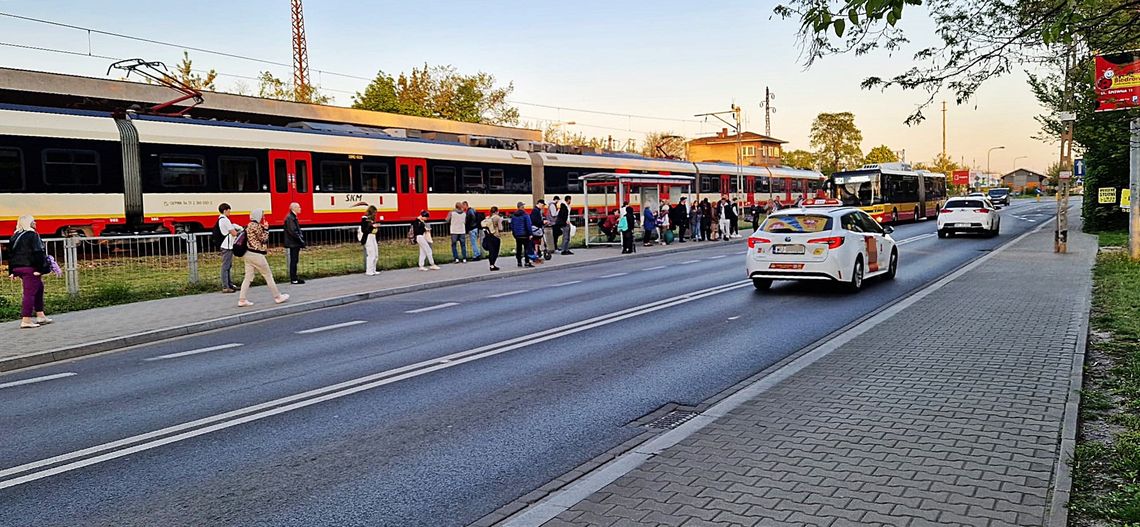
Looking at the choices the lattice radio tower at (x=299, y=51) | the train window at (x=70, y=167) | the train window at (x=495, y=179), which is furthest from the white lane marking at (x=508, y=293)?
the lattice radio tower at (x=299, y=51)

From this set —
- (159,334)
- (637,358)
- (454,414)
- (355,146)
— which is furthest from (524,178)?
(454,414)

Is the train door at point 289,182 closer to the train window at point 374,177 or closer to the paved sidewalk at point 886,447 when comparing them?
the train window at point 374,177

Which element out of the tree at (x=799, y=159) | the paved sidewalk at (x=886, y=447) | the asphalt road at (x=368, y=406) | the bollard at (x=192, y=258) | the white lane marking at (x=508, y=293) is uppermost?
the tree at (x=799, y=159)

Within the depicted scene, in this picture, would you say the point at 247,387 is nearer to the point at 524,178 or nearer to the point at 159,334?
the point at 159,334

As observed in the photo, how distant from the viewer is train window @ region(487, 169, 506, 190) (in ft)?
108

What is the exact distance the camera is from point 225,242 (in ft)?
53.4

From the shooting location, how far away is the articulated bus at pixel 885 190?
39.0 m

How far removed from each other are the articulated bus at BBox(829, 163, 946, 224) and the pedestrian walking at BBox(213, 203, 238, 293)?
29.4m

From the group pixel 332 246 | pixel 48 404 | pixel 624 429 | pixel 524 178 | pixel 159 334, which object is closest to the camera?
pixel 624 429

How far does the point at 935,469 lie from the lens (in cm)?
493

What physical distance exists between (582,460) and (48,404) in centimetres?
538

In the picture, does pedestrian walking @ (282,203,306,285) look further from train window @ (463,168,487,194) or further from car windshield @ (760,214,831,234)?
train window @ (463,168,487,194)

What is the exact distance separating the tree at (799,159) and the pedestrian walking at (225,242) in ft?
268

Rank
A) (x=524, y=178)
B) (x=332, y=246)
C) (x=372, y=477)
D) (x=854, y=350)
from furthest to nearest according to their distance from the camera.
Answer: (x=524, y=178)
(x=332, y=246)
(x=854, y=350)
(x=372, y=477)
